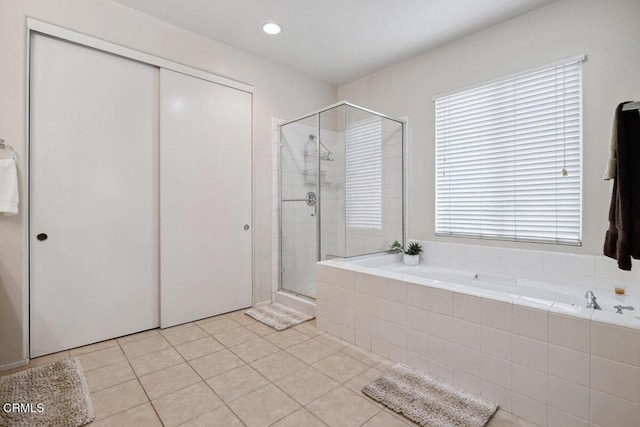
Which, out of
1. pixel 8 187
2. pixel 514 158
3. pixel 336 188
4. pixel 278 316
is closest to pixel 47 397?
pixel 8 187

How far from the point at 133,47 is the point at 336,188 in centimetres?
208

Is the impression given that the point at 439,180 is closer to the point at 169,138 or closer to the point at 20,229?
the point at 169,138

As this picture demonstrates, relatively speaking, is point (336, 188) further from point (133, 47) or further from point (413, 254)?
point (133, 47)

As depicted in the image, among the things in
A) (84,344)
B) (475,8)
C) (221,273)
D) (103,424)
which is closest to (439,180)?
(475,8)

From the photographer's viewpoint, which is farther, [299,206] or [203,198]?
[299,206]

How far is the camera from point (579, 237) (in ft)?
7.37

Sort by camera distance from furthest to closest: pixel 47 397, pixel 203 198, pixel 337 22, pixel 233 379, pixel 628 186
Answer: pixel 203 198 < pixel 337 22 < pixel 233 379 < pixel 47 397 < pixel 628 186

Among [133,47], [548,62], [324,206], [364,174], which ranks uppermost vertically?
[133,47]

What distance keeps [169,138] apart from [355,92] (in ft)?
7.58

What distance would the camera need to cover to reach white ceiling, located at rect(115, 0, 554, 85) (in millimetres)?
2389

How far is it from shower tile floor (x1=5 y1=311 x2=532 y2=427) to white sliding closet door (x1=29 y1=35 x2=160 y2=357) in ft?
0.88

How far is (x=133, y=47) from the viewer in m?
2.49

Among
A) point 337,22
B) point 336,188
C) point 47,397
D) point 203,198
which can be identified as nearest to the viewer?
point 47,397

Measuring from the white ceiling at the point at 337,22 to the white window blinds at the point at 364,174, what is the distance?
2.47 feet
